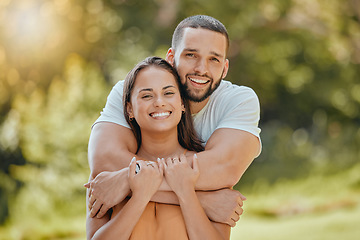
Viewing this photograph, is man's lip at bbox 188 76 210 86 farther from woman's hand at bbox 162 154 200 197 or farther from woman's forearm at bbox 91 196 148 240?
woman's forearm at bbox 91 196 148 240

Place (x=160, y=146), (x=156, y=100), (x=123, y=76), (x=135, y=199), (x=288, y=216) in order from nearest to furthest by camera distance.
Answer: (x=135, y=199) → (x=156, y=100) → (x=160, y=146) → (x=288, y=216) → (x=123, y=76)

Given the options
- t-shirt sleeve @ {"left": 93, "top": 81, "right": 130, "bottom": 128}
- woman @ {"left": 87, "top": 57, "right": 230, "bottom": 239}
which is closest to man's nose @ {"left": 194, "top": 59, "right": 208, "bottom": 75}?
woman @ {"left": 87, "top": 57, "right": 230, "bottom": 239}

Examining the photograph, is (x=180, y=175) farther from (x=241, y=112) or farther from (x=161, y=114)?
(x=241, y=112)

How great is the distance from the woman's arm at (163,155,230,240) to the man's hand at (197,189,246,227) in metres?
0.06

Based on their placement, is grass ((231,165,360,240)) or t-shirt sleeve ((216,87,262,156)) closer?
t-shirt sleeve ((216,87,262,156))

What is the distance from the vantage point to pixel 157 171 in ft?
6.75

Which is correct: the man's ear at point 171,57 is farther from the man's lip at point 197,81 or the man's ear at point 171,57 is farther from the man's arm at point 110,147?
the man's arm at point 110,147

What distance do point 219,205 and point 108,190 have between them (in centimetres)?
46

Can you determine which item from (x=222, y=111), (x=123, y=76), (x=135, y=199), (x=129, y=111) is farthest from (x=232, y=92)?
(x=123, y=76)

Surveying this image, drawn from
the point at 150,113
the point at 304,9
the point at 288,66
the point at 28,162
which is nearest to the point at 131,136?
the point at 150,113

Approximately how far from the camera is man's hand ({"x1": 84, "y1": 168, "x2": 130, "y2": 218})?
2.06 m

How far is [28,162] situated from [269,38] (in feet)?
17.1

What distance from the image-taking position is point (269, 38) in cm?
995

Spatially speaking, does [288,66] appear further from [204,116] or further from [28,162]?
[204,116]
